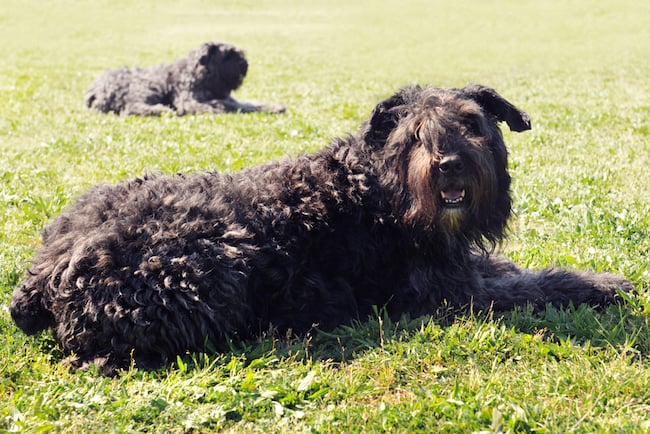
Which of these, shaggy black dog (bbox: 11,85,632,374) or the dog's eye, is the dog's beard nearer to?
shaggy black dog (bbox: 11,85,632,374)

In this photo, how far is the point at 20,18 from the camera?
41.2m

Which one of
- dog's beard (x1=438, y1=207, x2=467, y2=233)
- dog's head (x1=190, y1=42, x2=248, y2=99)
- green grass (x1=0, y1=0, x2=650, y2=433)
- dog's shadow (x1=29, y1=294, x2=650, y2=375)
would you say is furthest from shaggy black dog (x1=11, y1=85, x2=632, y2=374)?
dog's head (x1=190, y1=42, x2=248, y2=99)

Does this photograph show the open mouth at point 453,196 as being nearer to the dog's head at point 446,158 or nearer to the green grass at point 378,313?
the dog's head at point 446,158

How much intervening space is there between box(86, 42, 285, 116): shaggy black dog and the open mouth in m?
10.3

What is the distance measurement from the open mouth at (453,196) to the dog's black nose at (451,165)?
18 cm

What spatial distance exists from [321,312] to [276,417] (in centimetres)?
149

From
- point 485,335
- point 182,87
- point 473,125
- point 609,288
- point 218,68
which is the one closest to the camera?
point 485,335

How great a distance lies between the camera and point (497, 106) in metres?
6.32

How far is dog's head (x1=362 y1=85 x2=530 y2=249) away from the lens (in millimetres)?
5660

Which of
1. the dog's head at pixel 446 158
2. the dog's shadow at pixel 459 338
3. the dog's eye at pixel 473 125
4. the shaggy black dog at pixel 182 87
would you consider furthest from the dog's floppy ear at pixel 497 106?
the shaggy black dog at pixel 182 87

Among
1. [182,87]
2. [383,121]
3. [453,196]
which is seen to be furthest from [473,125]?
[182,87]

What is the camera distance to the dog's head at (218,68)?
1702 centimetres

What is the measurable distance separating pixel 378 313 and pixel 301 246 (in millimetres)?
874

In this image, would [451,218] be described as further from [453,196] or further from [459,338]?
[459,338]
